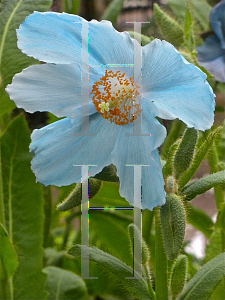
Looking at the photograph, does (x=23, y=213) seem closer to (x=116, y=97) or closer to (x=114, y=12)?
(x=116, y=97)

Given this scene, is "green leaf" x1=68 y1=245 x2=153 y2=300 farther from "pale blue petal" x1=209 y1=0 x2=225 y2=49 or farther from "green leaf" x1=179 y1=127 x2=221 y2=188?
"pale blue petal" x1=209 y1=0 x2=225 y2=49

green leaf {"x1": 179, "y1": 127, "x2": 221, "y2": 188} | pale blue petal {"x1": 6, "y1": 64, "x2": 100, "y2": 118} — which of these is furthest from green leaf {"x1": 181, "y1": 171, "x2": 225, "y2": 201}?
pale blue petal {"x1": 6, "y1": 64, "x2": 100, "y2": 118}

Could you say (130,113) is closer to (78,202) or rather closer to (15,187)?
(78,202)

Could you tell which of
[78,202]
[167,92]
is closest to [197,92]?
[167,92]

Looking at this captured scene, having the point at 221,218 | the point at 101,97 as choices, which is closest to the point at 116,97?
the point at 101,97

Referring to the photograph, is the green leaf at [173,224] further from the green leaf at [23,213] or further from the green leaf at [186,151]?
the green leaf at [23,213]

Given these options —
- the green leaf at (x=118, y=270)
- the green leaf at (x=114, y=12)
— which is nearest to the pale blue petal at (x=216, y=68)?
the green leaf at (x=114, y=12)

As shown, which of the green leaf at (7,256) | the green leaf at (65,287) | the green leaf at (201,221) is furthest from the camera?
the green leaf at (201,221)
